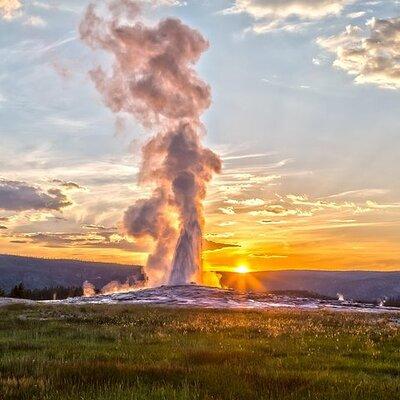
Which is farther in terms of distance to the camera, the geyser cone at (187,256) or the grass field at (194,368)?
the geyser cone at (187,256)

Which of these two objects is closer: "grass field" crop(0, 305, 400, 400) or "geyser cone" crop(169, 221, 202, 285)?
"grass field" crop(0, 305, 400, 400)

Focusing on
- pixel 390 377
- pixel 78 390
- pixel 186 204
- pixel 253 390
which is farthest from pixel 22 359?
pixel 186 204

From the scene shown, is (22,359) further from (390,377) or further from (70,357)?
(390,377)

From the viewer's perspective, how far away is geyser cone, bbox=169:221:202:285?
118m

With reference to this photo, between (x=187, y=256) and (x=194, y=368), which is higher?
(x=187, y=256)

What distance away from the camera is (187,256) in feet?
393

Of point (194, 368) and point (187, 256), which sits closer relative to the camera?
point (194, 368)

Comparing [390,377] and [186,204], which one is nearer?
[390,377]

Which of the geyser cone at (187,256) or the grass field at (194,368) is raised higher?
the geyser cone at (187,256)

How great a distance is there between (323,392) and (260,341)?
8.64m

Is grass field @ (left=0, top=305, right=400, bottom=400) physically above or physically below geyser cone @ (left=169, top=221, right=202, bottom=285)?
below

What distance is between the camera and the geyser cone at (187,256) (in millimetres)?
118500

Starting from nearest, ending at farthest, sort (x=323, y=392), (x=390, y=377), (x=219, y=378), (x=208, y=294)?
1. (x=323, y=392)
2. (x=219, y=378)
3. (x=390, y=377)
4. (x=208, y=294)

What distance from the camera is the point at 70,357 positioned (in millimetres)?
13039
